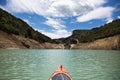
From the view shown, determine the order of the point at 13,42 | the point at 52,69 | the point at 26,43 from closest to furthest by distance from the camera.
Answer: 1. the point at 52,69
2. the point at 13,42
3. the point at 26,43

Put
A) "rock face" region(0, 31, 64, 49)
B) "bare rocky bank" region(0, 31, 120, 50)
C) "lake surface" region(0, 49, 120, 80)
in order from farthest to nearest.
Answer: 1. "bare rocky bank" region(0, 31, 120, 50)
2. "rock face" region(0, 31, 64, 49)
3. "lake surface" region(0, 49, 120, 80)

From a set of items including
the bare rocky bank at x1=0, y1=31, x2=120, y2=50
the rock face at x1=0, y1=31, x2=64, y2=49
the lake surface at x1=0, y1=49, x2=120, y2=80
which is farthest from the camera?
the bare rocky bank at x1=0, y1=31, x2=120, y2=50

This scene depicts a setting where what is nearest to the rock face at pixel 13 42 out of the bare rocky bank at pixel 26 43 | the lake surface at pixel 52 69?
the bare rocky bank at pixel 26 43

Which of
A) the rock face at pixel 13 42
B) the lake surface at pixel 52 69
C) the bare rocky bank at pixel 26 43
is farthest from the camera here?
the bare rocky bank at pixel 26 43

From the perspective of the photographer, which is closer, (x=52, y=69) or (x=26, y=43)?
(x=52, y=69)

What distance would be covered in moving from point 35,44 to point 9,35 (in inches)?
1217

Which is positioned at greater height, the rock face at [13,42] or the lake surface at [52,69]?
the rock face at [13,42]

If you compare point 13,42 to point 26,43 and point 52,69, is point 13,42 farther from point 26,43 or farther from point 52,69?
point 52,69

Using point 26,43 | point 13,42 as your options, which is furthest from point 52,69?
point 26,43

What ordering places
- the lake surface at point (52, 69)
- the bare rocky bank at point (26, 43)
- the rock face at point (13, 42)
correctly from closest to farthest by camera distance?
the lake surface at point (52, 69) → the rock face at point (13, 42) → the bare rocky bank at point (26, 43)

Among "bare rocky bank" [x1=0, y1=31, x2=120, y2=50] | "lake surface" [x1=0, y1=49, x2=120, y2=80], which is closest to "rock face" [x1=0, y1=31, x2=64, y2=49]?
"bare rocky bank" [x1=0, y1=31, x2=120, y2=50]

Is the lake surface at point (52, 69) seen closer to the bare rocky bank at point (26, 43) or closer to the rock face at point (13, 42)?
the rock face at point (13, 42)

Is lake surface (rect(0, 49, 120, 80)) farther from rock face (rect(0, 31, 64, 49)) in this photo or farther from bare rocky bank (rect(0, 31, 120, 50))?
bare rocky bank (rect(0, 31, 120, 50))

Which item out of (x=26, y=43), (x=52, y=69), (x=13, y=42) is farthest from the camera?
(x=26, y=43)
